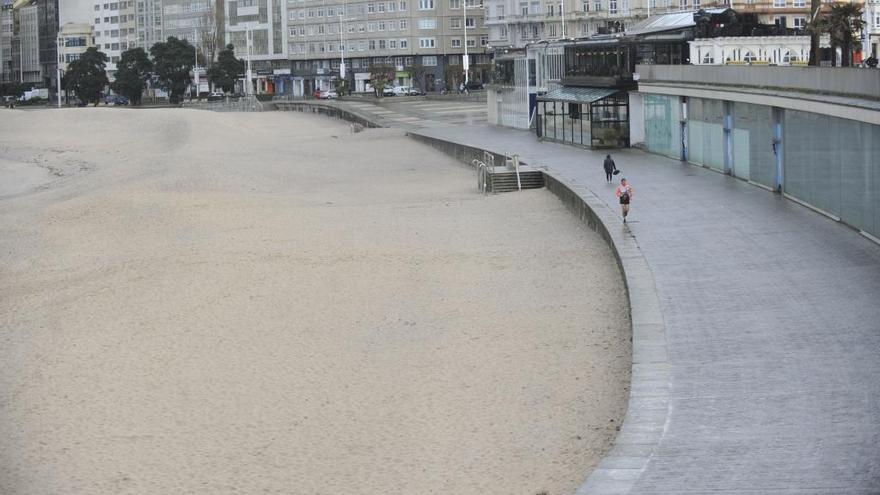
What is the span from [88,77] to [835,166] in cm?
Result: 11855

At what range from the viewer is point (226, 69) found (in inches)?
5207

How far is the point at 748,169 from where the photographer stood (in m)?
Result: 31.7

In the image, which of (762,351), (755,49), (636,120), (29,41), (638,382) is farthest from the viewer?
(29,41)

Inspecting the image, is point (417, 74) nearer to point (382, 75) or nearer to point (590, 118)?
point (382, 75)

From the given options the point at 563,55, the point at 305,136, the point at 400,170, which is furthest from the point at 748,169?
the point at 305,136

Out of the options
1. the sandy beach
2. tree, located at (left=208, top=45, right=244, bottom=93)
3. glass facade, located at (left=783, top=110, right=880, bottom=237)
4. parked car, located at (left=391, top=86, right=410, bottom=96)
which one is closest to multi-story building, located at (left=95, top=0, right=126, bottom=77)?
tree, located at (left=208, top=45, right=244, bottom=93)

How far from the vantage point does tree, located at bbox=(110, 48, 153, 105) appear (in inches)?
5212

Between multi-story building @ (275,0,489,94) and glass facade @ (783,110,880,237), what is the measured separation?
84.5 m

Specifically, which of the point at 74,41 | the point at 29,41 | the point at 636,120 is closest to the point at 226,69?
the point at 74,41

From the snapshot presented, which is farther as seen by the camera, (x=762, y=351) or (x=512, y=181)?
(x=512, y=181)

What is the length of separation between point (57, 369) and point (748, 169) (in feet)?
59.7

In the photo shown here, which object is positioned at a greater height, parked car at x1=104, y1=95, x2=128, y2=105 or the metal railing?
parked car at x1=104, y1=95, x2=128, y2=105

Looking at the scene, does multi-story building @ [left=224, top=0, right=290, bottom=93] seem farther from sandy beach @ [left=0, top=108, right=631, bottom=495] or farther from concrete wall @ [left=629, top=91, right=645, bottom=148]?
sandy beach @ [left=0, top=108, right=631, bottom=495]

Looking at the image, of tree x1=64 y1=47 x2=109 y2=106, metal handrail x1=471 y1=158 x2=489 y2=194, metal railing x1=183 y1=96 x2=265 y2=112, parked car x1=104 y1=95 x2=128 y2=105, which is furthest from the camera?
parked car x1=104 y1=95 x2=128 y2=105
